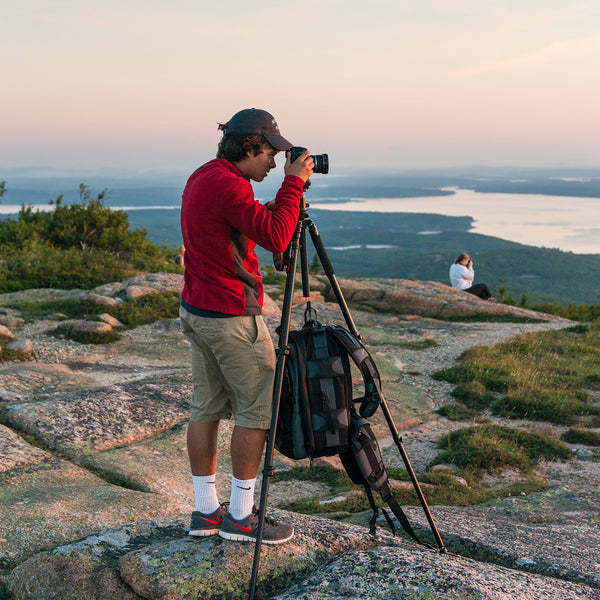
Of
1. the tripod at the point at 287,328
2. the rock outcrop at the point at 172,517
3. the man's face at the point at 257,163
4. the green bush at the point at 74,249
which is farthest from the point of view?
the green bush at the point at 74,249

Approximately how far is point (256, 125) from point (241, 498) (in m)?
2.12

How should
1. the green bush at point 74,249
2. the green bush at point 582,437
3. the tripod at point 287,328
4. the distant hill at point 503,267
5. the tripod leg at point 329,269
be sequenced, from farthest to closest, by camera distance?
1. the distant hill at point 503,267
2. the green bush at point 74,249
3. the green bush at point 582,437
4. the tripod leg at point 329,269
5. the tripod at point 287,328

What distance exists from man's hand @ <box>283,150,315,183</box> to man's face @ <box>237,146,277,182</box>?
0.11m

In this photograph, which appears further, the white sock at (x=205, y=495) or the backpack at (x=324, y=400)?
the white sock at (x=205, y=495)

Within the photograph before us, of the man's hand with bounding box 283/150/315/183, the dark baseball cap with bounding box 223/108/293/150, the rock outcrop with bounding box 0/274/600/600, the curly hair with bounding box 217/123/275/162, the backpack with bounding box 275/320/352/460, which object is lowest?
the rock outcrop with bounding box 0/274/600/600

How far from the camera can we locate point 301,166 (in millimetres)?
3400

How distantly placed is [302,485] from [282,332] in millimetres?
3500

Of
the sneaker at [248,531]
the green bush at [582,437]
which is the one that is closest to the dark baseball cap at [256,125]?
the sneaker at [248,531]

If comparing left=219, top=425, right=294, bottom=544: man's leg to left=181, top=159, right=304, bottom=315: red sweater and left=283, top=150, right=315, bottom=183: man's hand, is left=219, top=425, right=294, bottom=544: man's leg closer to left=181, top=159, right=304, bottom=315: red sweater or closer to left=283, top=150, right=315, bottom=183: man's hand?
left=181, top=159, right=304, bottom=315: red sweater

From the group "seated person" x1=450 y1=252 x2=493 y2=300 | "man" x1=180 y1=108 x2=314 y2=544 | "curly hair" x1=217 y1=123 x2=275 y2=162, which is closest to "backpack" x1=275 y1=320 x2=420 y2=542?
"man" x1=180 y1=108 x2=314 y2=544

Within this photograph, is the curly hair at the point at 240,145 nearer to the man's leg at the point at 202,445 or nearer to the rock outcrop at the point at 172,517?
the man's leg at the point at 202,445

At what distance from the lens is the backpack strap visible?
345 cm

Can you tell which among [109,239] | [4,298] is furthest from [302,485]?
[109,239]

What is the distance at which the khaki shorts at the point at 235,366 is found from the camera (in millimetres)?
3322
